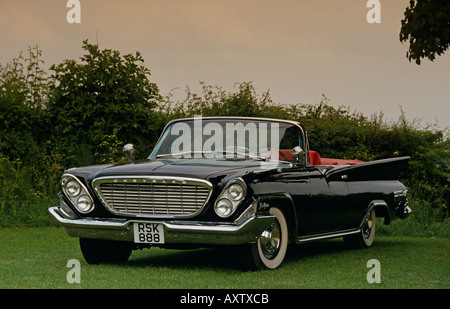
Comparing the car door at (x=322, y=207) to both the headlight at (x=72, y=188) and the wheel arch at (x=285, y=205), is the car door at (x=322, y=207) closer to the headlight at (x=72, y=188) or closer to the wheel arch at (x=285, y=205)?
the wheel arch at (x=285, y=205)

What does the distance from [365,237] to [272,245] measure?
3283mm

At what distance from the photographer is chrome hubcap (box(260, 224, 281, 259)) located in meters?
7.72

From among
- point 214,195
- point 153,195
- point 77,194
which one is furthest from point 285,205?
point 77,194

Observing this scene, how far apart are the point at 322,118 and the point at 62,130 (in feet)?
19.0

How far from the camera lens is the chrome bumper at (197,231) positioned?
23.7ft

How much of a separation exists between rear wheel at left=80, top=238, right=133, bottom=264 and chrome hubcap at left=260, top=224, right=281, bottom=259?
152 cm

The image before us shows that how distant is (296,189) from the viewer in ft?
26.8

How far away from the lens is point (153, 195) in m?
7.57

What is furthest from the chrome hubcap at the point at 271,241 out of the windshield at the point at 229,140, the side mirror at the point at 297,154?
the side mirror at the point at 297,154

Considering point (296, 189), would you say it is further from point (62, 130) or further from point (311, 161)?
point (62, 130)

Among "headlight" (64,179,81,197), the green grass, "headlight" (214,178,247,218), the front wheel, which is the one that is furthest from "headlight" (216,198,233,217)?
"headlight" (64,179,81,197)

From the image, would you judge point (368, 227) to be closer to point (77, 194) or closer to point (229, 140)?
point (229, 140)

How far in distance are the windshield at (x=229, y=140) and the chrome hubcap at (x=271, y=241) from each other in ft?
3.23

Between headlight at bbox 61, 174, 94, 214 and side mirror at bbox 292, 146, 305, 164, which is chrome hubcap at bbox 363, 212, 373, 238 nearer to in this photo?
side mirror at bbox 292, 146, 305, 164
